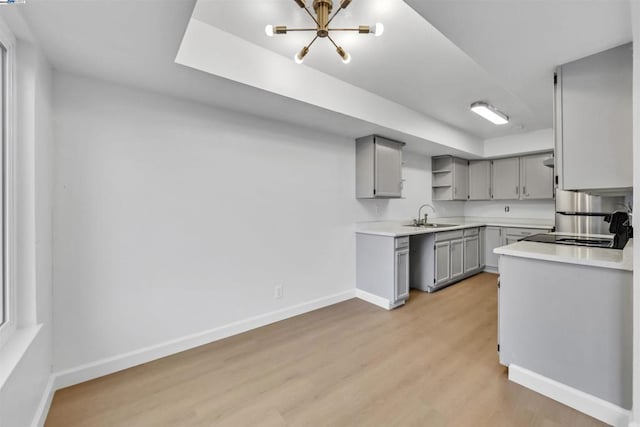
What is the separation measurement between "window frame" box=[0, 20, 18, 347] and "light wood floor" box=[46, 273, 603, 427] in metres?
0.76

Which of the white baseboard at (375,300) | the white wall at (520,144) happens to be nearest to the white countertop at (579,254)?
the white baseboard at (375,300)

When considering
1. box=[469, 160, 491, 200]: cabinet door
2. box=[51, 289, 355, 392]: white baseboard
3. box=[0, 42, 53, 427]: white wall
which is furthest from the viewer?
box=[469, 160, 491, 200]: cabinet door

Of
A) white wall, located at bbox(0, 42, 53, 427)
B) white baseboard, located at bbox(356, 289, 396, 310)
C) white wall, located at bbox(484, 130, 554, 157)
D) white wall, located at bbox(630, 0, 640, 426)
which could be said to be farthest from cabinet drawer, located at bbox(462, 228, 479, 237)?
white wall, located at bbox(0, 42, 53, 427)

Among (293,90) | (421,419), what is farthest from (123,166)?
(421,419)

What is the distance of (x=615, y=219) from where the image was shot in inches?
72.1

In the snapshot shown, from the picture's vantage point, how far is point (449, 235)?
13.3 feet

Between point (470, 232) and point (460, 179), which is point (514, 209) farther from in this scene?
point (470, 232)

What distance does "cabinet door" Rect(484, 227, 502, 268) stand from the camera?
187 inches

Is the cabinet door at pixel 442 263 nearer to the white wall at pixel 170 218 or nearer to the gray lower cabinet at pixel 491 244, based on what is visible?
the gray lower cabinet at pixel 491 244

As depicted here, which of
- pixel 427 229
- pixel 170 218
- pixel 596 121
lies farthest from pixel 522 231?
pixel 170 218

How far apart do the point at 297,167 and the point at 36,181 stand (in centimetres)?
206

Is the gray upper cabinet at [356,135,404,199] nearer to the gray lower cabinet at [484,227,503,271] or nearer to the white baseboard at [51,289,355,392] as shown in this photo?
the white baseboard at [51,289,355,392]

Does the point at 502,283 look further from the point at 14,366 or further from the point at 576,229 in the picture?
the point at 14,366

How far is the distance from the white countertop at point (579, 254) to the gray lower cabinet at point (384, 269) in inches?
52.2
